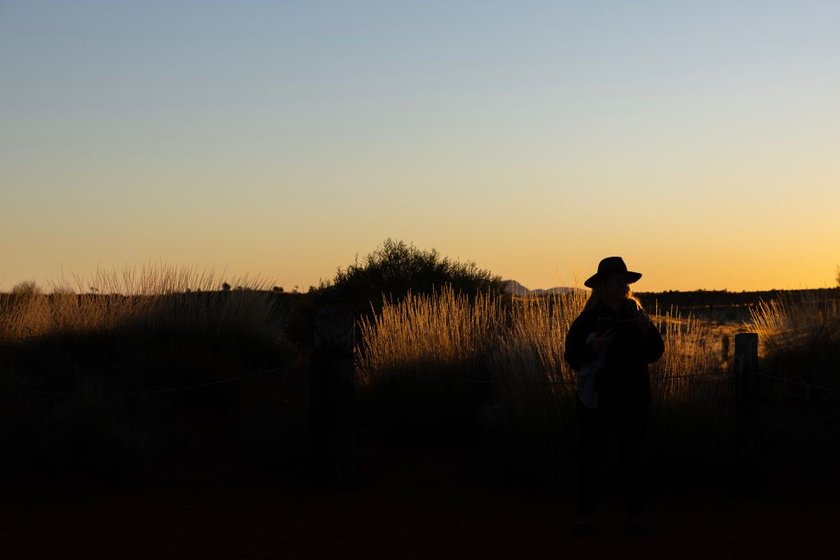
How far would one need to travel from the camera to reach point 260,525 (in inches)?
350

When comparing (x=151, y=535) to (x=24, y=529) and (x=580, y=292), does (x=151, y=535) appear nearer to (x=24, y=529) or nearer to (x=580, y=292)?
(x=24, y=529)

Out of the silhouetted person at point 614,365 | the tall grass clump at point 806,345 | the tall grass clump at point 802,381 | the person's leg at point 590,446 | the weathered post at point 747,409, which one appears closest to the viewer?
the silhouetted person at point 614,365

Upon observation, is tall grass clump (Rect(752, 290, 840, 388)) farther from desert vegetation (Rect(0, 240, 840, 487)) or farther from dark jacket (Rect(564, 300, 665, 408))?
dark jacket (Rect(564, 300, 665, 408))

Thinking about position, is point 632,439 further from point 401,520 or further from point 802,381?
point 802,381

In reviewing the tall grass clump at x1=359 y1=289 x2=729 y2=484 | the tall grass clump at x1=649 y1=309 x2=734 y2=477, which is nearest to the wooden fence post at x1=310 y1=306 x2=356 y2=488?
the tall grass clump at x1=359 y1=289 x2=729 y2=484

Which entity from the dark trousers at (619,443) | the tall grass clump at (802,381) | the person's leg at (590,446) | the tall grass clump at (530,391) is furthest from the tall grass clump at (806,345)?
the person's leg at (590,446)

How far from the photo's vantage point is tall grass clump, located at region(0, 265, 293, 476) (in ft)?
36.5

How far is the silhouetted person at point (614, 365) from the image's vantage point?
802cm

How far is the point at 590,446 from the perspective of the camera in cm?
818

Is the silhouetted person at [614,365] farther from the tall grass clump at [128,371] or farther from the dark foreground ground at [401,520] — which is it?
the tall grass clump at [128,371]

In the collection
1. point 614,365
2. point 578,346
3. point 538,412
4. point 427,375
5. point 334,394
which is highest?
point 578,346

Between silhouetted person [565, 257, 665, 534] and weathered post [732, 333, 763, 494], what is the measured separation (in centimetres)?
212

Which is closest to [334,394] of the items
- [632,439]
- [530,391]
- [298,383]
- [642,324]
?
[530,391]

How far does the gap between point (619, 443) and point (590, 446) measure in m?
0.21
